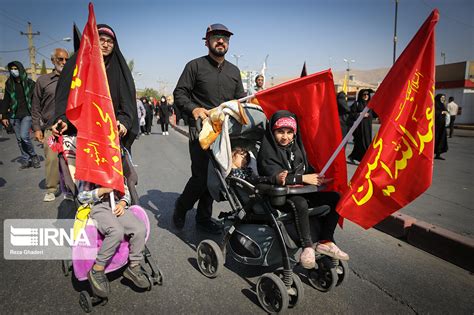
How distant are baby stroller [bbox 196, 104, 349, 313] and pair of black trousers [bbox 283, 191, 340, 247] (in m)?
0.06

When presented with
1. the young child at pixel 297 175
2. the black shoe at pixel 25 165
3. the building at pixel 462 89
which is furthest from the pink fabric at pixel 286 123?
the building at pixel 462 89

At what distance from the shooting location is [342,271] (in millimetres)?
2734

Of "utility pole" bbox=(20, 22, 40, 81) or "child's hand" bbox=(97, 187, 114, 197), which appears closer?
"child's hand" bbox=(97, 187, 114, 197)

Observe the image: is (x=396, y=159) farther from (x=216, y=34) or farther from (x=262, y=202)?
(x=216, y=34)

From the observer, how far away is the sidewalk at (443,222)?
333 centimetres

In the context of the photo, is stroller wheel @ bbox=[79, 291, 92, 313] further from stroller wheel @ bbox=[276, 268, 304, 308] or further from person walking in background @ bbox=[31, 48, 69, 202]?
person walking in background @ bbox=[31, 48, 69, 202]

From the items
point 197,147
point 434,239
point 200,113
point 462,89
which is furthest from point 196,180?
point 462,89

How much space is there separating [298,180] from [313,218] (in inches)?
15.7

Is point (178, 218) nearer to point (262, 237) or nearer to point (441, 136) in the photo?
point (262, 237)

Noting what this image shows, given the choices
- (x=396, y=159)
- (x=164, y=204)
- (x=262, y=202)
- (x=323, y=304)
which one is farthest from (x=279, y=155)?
(x=164, y=204)

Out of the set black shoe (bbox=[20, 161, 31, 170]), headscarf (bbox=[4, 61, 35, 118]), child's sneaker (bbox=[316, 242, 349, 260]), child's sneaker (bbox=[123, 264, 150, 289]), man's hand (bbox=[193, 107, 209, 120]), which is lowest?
black shoe (bbox=[20, 161, 31, 170])

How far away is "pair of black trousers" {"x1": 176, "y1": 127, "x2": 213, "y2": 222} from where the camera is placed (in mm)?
3750

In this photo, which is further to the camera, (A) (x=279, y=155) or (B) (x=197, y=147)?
(B) (x=197, y=147)

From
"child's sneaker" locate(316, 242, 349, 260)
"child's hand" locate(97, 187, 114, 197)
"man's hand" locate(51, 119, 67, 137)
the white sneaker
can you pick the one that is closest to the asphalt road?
"child's sneaker" locate(316, 242, 349, 260)
